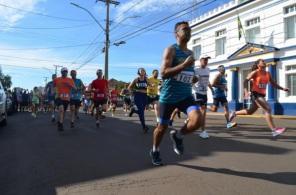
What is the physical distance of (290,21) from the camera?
24.7 metres

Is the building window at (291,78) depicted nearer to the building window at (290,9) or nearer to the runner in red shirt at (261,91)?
the building window at (290,9)

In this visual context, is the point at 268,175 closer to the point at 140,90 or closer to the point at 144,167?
the point at 144,167

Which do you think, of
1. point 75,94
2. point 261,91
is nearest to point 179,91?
point 261,91

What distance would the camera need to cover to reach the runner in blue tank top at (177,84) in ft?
20.5

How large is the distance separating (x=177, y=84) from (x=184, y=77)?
0.14m

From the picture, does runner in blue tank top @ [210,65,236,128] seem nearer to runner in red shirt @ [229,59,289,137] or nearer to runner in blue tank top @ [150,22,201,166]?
runner in red shirt @ [229,59,289,137]

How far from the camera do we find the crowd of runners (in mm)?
6281

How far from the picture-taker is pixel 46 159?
7629 mm

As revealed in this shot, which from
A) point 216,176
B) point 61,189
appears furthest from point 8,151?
point 216,176

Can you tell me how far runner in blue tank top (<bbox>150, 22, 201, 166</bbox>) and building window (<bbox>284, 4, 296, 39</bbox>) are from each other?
19513mm

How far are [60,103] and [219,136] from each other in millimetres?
4774

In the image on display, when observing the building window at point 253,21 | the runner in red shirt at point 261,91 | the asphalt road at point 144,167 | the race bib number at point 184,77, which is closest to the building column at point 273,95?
the building window at point 253,21

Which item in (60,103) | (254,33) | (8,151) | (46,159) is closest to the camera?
(46,159)

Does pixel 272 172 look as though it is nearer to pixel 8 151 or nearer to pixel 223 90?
pixel 8 151
